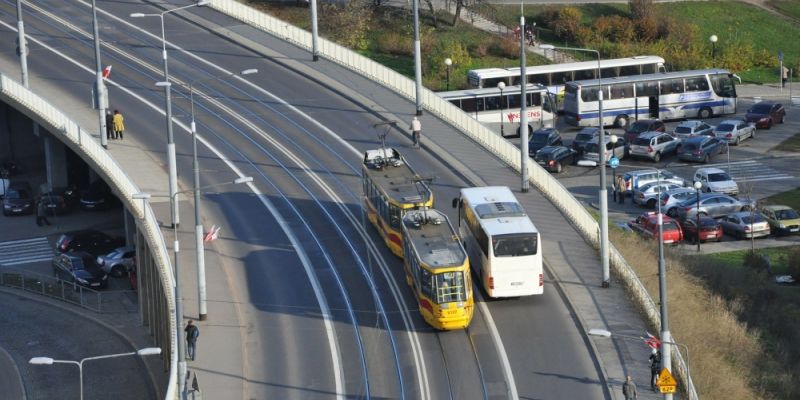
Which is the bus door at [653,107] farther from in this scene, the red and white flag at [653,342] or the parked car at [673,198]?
the red and white flag at [653,342]

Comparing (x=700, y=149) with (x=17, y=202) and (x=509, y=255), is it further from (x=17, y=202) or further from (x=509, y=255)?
(x=17, y=202)

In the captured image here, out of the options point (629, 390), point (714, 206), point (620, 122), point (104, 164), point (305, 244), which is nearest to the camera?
point (629, 390)

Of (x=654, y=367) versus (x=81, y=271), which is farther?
(x=81, y=271)

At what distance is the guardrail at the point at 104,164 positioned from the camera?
4842cm

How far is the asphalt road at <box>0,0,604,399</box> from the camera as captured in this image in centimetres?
4347

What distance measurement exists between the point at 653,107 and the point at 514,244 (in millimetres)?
43225

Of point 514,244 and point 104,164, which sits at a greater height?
point 104,164

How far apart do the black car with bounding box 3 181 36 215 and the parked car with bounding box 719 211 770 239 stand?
3828cm

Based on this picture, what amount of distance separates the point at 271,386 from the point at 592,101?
47741mm

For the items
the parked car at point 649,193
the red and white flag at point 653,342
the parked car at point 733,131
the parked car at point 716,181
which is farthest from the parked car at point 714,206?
the red and white flag at point 653,342

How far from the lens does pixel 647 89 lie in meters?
87.3

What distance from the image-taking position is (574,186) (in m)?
75.0

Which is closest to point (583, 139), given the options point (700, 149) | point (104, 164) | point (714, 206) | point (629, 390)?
Answer: point (700, 149)

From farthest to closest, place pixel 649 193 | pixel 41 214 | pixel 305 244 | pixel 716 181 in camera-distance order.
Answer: pixel 41 214 < pixel 716 181 < pixel 649 193 < pixel 305 244
